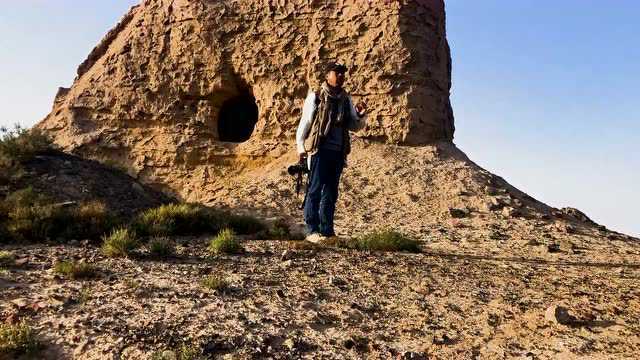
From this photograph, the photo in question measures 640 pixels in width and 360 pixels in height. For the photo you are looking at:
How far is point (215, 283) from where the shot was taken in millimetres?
4598

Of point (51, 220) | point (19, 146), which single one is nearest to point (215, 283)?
point (51, 220)

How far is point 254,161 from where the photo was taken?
14.9 m

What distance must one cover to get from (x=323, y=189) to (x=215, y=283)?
8.96ft

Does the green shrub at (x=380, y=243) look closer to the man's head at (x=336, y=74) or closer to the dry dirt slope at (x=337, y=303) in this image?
the dry dirt slope at (x=337, y=303)

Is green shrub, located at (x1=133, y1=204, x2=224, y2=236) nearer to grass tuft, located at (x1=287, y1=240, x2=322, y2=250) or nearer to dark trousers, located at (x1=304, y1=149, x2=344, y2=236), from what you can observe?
dark trousers, located at (x1=304, y1=149, x2=344, y2=236)

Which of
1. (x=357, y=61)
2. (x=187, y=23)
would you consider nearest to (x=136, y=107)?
(x=187, y=23)

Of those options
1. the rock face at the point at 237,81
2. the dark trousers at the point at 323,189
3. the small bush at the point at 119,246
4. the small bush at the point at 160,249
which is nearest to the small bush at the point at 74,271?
the small bush at the point at 119,246

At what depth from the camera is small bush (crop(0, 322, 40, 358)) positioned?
10.8ft

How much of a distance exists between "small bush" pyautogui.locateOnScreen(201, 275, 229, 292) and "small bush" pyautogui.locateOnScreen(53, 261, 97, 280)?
1089 millimetres

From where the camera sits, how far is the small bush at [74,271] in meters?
4.82

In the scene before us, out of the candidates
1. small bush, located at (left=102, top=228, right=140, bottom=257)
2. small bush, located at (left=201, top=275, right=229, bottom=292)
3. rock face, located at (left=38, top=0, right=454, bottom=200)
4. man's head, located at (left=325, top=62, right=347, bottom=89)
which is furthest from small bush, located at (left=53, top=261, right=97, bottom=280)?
rock face, located at (left=38, top=0, right=454, bottom=200)

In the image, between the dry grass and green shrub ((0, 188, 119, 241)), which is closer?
green shrub ((0, 188, 119, 241))

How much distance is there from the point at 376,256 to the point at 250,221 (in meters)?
2.91

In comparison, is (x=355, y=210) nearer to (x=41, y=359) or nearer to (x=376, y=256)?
(x=376, y=256)
